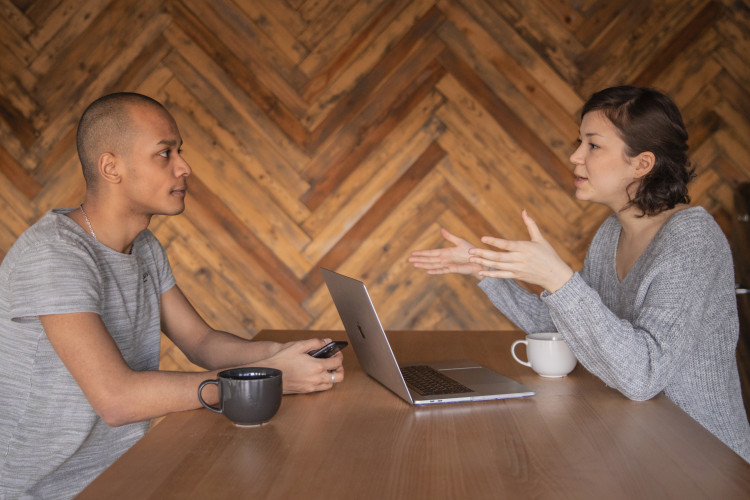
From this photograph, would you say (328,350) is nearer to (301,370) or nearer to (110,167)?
(301,370)

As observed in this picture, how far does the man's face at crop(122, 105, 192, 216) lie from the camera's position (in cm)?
162

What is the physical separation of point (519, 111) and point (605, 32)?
530 mm

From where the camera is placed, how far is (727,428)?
4.89 feet

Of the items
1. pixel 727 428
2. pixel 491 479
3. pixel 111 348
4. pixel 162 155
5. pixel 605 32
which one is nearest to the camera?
pixel 491 479

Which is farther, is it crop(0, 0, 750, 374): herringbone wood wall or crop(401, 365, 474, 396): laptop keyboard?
crop(0, 0, 750, 374): herringbone wood wall

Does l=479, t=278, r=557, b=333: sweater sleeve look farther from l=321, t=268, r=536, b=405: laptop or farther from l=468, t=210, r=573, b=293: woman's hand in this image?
l=468, t=210, r=573, b=293: woman's hand

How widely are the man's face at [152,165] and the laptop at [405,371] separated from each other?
0.45m

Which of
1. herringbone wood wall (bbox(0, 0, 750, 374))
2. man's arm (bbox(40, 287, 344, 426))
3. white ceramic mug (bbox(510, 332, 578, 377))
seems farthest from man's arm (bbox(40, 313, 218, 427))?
herringbone wood wall (bbox(0, 0, 750, 374))

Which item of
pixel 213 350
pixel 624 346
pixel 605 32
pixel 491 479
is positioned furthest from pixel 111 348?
pixel 605 32

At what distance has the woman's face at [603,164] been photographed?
1.72 m

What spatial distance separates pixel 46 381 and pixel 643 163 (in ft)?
4.80

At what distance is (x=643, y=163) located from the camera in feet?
5.62

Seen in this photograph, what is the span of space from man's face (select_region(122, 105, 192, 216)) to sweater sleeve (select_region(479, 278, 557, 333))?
821 mm

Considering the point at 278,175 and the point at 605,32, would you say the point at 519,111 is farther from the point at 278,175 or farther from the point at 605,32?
the point at 278,175
